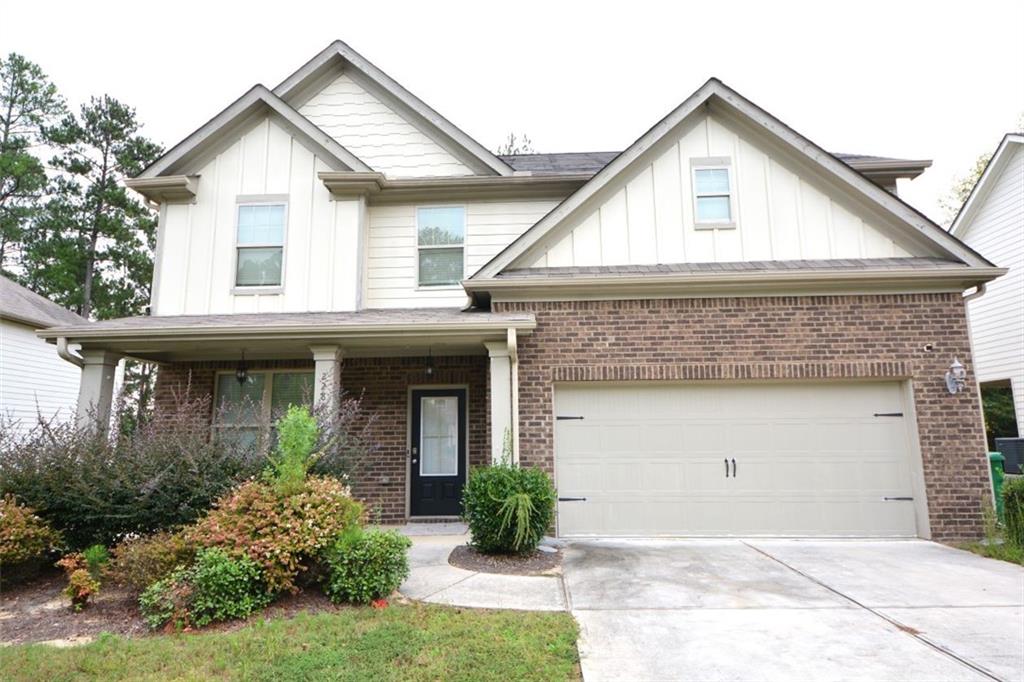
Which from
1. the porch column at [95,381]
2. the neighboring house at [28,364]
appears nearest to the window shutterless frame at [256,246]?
the porch column at [95,381]

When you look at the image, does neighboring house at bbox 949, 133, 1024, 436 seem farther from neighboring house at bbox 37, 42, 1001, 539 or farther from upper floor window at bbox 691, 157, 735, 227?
Result: upper floor window at bbox 691, 157, 735, 227

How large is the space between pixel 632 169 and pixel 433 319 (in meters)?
3.81

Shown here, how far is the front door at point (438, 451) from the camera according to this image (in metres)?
9.27

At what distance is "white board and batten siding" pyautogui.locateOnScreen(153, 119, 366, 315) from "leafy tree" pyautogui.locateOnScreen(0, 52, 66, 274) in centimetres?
1776

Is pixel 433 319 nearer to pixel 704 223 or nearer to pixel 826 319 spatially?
pixel 704 223

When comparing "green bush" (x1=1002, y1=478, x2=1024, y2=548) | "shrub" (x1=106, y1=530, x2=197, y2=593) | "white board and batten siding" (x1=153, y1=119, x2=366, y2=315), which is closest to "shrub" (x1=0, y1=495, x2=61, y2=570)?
"shrub" (x1=106, y1=530, x2=197, y2=593)

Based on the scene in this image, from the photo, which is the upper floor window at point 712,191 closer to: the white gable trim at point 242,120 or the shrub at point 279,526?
the white gable trim at point 242,120

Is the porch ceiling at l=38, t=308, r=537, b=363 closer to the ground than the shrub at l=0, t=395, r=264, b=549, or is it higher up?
higher up

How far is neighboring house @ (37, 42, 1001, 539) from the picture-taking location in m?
7.79

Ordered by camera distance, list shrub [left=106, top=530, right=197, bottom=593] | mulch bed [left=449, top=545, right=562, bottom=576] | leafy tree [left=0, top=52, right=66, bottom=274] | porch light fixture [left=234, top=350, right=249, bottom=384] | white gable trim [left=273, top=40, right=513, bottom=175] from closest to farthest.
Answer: shrub [left=106, top=530, right=197, bottom=593] → mulch bed [left=449, top=545, right=562, bottom=576] → porch light fixture [left=234, top=350, right=249, bottom=384] → white gable trim [left=273, top=40, right=513, bottom=175] → leafy tree [left=0, top=52, right=66, bottom=274]

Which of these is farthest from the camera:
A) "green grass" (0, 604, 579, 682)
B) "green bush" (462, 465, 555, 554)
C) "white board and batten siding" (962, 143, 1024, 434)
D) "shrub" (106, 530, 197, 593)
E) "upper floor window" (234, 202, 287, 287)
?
"white board and batten siding" (962, 143, 1024, 434)

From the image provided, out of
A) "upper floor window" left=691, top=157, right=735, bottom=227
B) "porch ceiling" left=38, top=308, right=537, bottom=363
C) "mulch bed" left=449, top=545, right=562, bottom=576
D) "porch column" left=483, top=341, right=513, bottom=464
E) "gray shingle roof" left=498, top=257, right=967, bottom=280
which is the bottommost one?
"mulch bed" left=449, top=545, right=562, bottom=576

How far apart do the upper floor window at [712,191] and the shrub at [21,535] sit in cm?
880

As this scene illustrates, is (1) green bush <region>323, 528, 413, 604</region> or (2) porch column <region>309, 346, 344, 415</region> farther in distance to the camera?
(2) porch column <region>309, 346, 344, 415</region>
